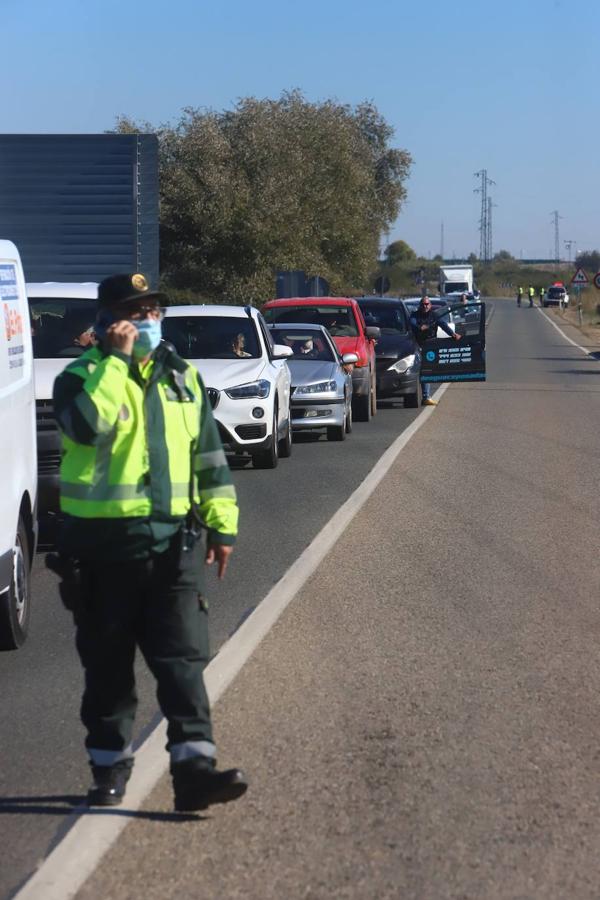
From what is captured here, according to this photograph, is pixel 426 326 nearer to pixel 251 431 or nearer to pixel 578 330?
pixel 251 431

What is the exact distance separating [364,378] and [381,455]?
485 centimetres

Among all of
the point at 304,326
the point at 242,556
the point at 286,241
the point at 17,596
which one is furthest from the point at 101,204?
the point at 286,241

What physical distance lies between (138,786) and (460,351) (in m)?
21.2

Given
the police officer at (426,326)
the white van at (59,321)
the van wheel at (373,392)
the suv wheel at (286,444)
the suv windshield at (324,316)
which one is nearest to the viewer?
the white van at (59,321)

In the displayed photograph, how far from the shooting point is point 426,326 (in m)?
25.2

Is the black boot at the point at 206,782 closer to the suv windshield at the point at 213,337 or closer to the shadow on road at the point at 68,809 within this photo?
the shadow on road at the point at 68,809

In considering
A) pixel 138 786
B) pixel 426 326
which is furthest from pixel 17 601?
pixel 426 326

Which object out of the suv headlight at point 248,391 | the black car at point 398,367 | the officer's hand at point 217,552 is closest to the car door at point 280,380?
the suv headlight at point 248,391

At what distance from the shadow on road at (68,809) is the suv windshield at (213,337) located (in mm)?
11207

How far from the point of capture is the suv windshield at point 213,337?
1609 centimetres

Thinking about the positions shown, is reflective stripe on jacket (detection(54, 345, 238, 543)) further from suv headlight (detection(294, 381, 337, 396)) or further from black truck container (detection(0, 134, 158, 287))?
black truck container (detection(0, 134, 158, 287))

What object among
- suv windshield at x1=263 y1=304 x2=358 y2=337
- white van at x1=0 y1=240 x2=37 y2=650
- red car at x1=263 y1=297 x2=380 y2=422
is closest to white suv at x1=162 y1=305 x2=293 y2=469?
red car at x1=263 y1=297 x2=380 y2=422

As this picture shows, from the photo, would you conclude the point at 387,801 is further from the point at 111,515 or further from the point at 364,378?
the point at 364,378

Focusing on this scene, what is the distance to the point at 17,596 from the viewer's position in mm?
7305
